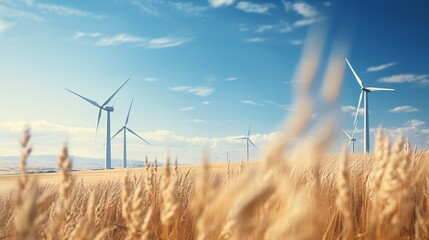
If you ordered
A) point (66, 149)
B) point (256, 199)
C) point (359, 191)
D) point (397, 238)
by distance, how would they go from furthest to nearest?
point (359, 191) → point (397, 238) → point (66, 149) → point (256, 199)

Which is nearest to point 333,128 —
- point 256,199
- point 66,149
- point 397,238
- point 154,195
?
point 256,199

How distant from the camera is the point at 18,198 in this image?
1.54 meters

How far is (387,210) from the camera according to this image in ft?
4.83

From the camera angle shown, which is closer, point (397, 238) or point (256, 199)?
point (256, 199)

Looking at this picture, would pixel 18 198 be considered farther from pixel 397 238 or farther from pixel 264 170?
pixel 397 238

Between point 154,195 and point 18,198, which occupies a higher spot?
point 18,198

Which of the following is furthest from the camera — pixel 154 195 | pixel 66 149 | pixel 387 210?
pixel 154 195

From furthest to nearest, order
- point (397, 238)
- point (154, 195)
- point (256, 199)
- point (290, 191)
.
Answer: point (154, 195)
point (397, 238)
point (290, 191)
point (256, 199)

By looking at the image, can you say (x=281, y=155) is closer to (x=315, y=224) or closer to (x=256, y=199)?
(x=256, y=199)

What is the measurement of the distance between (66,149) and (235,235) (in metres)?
0.94

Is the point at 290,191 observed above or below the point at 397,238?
above

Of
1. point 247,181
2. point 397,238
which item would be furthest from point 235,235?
point 397,238

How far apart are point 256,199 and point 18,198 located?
3.40 feet

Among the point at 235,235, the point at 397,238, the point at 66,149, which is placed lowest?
the point at 397,238
